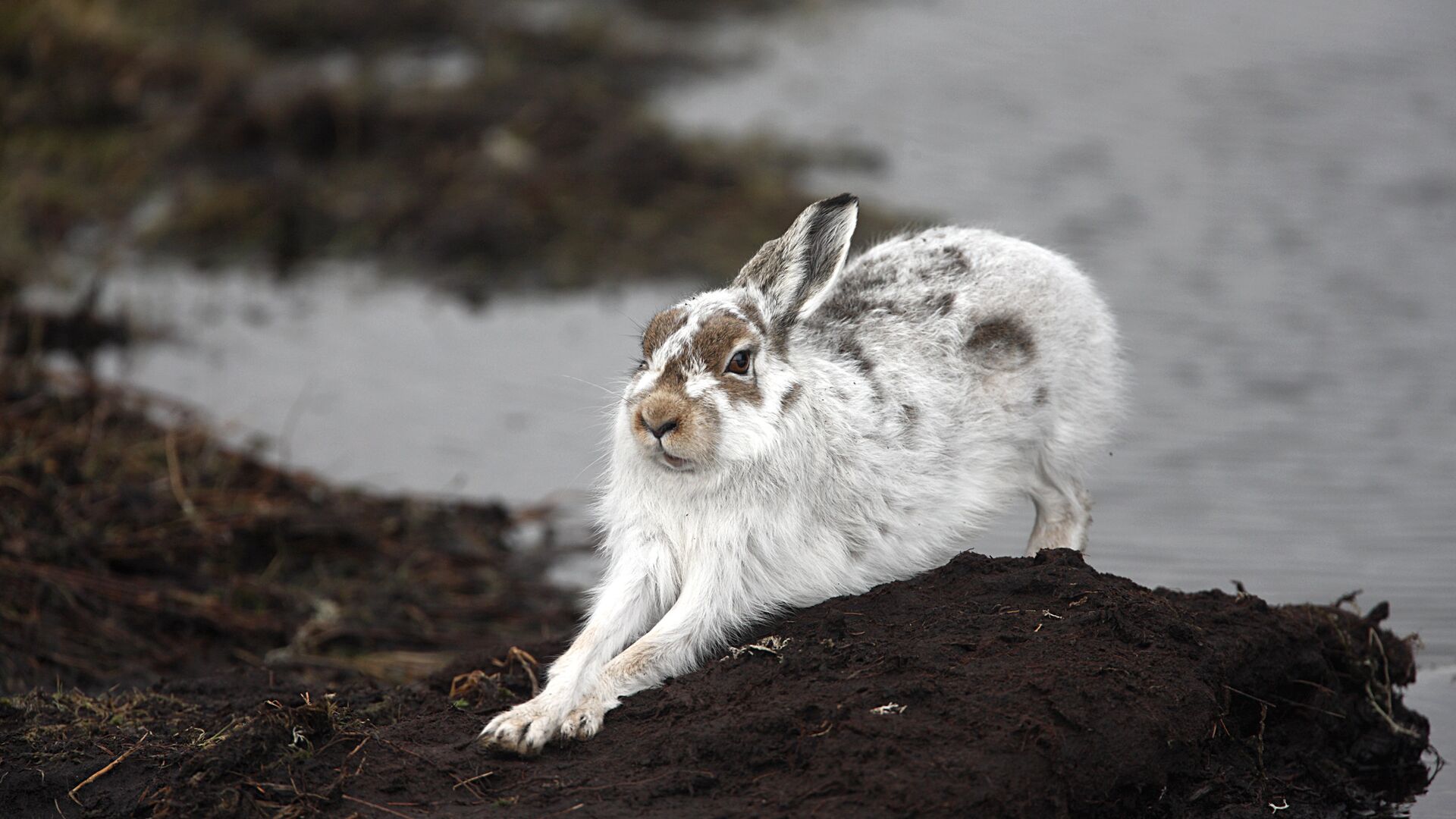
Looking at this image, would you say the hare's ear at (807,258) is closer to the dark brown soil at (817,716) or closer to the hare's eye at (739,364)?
the hare's eye at (739,364)

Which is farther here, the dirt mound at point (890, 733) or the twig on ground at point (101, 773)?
the twig on ground at point (101, 773)

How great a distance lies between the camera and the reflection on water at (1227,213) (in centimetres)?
877

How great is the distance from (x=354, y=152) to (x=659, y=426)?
10.7 m

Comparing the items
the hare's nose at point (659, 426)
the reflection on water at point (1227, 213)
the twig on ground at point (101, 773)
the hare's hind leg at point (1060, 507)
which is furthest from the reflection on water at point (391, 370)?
the twig on ground at point (101, 773)

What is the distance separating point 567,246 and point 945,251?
7.29 meters

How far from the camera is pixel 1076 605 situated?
561 cm

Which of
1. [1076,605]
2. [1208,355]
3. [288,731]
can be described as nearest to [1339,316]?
[1208,355]

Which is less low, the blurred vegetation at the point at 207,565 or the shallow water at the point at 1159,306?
the shallow water at the point at 1159,306

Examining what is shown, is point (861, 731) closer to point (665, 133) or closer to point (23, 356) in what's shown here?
point (23, 356)

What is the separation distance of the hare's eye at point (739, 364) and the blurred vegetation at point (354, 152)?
7.18m

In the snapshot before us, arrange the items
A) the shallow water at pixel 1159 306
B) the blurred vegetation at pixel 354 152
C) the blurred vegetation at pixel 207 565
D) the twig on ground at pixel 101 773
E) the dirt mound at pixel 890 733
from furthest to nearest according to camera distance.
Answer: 1. the blurred vegetation at pixel 354 152
2. the shallow water at pixel 1159 306
3. the blurred vegetation at pixel 207 565
4. the twig on ground at pixel 101 773
5. the dirt mound at pixel 890 733

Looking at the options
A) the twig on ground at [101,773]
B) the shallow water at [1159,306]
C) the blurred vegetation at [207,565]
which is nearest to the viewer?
the twig on ground at [101,773]

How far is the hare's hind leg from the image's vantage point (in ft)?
21.8

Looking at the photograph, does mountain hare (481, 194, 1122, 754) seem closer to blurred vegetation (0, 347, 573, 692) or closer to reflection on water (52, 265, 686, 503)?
blurred vegetation (0, 347, 573, 692)
